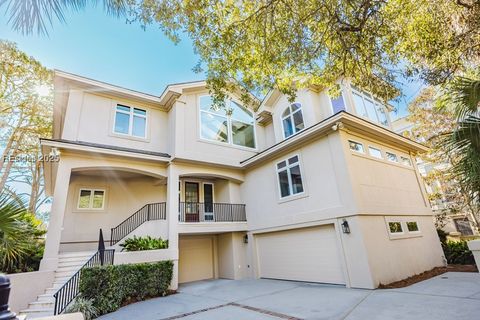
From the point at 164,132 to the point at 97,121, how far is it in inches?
115

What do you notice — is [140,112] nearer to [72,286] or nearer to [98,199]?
[98,199]

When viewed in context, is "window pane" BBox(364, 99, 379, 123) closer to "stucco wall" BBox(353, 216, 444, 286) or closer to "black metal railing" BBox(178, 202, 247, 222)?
"stucco wall" BBox(353, 216, 444, 286)

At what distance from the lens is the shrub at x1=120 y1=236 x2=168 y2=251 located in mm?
9242

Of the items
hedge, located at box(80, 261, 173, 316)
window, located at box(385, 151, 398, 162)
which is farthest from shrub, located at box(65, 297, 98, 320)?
window, located at box(385, 151, 398, 162)

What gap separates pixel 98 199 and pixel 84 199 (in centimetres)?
56

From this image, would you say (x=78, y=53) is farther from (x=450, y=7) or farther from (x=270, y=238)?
(x=270, y=238)

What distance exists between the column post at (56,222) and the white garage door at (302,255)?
25.9 feet

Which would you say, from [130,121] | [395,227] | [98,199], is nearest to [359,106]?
[395,227]

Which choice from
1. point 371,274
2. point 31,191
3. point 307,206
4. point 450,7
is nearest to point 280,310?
point 371,274

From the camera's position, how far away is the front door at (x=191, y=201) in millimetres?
12617

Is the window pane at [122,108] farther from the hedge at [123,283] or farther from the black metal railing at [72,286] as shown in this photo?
the hedge at [123,283]

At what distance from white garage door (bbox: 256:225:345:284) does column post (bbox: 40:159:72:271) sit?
790 cm

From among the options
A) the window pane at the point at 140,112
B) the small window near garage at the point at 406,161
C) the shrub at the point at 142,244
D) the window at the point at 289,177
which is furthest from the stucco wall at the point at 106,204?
the small window near garage at the point at 406,161

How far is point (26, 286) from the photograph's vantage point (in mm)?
7164
